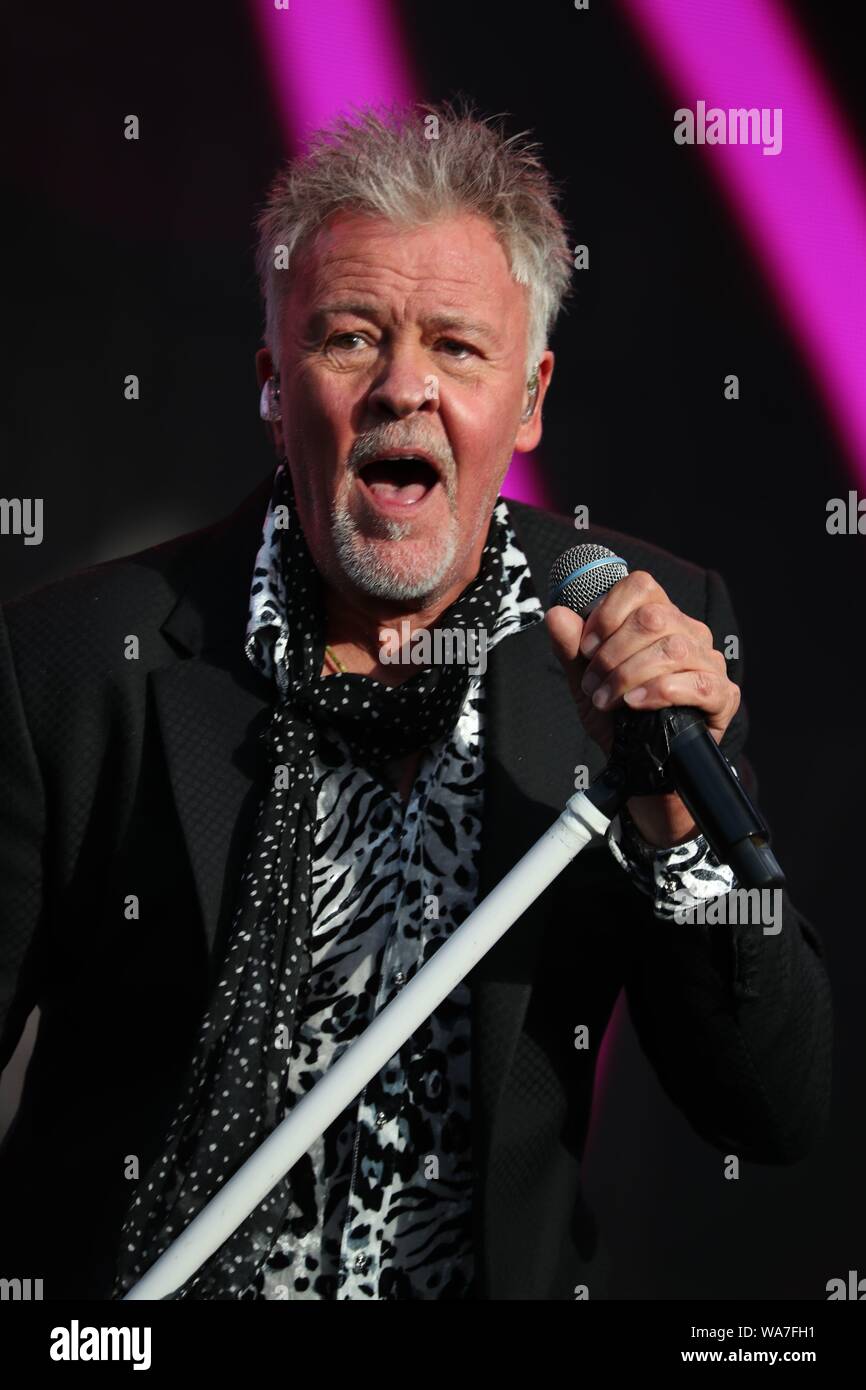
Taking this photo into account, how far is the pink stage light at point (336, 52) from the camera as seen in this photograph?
8.09ft

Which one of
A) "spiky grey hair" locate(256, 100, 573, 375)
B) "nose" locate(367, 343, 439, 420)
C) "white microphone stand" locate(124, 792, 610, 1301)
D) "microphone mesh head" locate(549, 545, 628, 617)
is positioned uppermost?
"spiky grey hair" locate(256, 100, 573, 375)

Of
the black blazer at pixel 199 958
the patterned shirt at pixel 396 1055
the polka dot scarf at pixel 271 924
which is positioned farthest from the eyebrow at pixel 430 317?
the patterned shirt at pixel 396 1055

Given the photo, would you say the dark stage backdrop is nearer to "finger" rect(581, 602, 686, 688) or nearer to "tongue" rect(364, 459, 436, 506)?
"tongue" rect(364, 459, 436, 506)

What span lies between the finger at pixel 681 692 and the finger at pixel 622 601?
0.07m

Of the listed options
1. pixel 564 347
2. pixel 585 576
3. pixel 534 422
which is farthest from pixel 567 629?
pixel 564 347

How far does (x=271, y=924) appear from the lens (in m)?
1.77

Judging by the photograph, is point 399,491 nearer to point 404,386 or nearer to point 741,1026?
point 404,386

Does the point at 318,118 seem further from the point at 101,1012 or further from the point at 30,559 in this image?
the point at 101,1012

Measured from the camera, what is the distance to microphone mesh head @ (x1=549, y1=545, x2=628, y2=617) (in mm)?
1516

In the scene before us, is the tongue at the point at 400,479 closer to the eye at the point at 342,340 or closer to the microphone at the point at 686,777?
the eye at the point at 342,340

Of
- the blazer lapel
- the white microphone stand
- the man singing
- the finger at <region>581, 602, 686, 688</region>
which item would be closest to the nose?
the man singing

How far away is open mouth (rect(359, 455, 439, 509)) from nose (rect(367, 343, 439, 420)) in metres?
0.06

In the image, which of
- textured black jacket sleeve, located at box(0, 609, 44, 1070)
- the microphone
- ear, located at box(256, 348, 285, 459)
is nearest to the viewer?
the microphone

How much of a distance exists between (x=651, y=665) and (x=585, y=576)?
0.17 m
